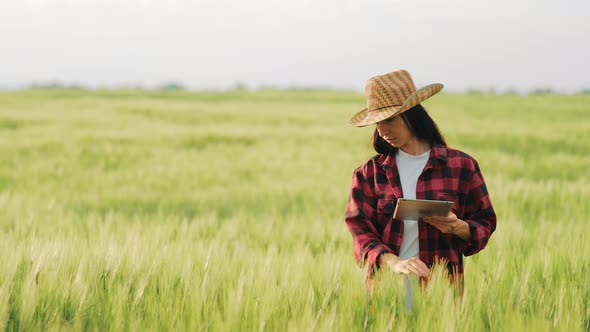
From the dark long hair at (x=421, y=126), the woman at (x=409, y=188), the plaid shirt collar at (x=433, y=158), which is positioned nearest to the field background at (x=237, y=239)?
the woman at (x=409, y=188)

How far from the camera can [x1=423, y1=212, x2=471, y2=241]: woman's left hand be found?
1939mm

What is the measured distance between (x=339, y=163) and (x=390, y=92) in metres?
6.69

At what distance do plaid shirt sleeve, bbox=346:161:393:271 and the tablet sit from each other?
8.4 inches

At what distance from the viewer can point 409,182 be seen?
2160 mm

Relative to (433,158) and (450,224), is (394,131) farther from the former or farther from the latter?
(450,224)

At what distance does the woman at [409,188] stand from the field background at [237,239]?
163mm

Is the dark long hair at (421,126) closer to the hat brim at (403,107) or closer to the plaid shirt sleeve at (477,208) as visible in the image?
the hat brim at (403,107)

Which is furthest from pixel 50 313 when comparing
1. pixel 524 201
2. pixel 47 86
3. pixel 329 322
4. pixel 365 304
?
pixel 47 86

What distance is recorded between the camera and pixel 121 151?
31.5ft

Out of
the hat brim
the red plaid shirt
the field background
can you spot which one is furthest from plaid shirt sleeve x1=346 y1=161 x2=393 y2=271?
the hat brim

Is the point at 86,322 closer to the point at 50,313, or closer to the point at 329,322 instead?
the point at 50,313

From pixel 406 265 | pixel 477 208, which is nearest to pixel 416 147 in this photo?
pixel 477 208

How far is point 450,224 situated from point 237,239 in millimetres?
2289

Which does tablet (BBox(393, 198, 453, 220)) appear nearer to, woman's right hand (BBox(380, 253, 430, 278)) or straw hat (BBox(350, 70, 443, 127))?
woman's right hand (BBox(380, 253, 430, 278))
